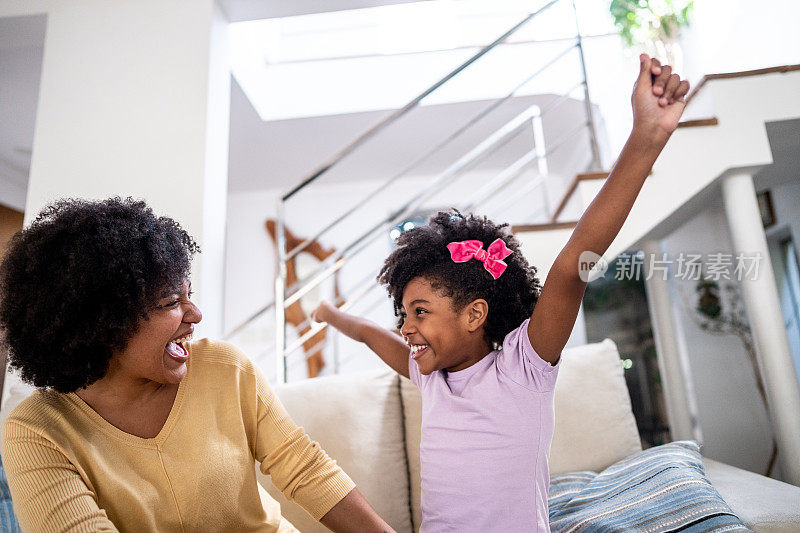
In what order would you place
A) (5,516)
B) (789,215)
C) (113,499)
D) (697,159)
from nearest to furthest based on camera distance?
(113,499)
(5,516)
(697,159)
(789,215)

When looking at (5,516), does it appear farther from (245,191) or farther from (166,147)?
(245,191)

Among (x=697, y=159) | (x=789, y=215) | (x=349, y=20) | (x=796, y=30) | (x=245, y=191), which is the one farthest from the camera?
(x=245, y=191)

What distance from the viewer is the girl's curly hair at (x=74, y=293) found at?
3.29ft

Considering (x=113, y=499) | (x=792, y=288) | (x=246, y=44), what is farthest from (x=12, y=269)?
(x=792, y=288)

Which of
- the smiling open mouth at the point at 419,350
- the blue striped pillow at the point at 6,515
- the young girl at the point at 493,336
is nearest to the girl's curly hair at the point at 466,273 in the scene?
the young girl at the point at 493,336

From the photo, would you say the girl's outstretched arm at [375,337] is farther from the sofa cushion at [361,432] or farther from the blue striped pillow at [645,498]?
the blue striped pillow at [645,498]

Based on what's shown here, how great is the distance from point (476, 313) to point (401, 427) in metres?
0.63

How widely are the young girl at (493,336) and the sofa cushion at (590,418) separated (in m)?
0.55

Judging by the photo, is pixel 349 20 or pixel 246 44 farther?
pixel 349 20

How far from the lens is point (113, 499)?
0.98m

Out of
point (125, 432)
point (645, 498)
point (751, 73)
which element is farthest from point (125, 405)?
point (751, 73)

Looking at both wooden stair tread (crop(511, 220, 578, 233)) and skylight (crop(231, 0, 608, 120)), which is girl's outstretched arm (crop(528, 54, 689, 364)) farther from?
skylight (crop(231, 0, 608, 120))

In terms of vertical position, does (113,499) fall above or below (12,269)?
below

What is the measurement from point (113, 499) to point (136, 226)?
1.55ft
